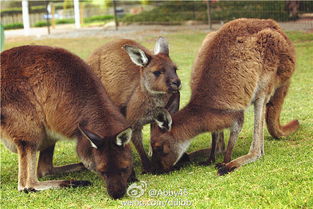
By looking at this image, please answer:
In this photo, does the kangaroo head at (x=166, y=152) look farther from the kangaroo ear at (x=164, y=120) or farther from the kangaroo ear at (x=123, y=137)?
the kangaroo ear at (x=123, y=137)

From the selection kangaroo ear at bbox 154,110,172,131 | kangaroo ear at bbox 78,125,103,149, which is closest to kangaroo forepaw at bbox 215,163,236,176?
kangaroo ear at bbox 154,110,172,131

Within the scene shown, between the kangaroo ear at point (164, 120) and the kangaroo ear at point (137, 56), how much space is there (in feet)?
2.43

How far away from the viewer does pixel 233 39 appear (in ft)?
19.8

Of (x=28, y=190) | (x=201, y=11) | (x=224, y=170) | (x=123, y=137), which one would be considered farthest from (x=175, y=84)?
(x=201, y=11)

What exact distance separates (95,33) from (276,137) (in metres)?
13.9

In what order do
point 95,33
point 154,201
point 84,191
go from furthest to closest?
1. point 95,33
2. point 84,191
3. point 154,201

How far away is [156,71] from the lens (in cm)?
603

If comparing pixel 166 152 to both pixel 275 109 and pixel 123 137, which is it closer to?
pixel 123 137

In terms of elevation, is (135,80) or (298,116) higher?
(135,80)

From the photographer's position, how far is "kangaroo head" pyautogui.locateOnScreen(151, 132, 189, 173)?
5715 millimetres

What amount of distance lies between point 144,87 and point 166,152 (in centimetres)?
87

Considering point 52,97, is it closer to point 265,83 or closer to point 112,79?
point 112,79

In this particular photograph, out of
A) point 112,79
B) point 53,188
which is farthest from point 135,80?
point 53,188

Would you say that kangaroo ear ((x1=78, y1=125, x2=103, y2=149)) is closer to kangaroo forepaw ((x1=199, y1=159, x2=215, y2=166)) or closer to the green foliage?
kangaroo forepaw ((x1=199, y1=159, x2=215, y2=166))
